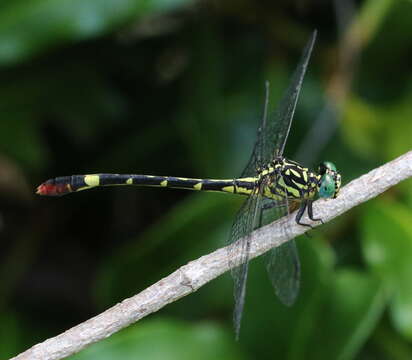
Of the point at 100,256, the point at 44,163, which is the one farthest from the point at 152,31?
the point at 100,256

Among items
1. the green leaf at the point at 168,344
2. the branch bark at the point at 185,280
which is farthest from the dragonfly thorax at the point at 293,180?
the green leaf at the point at 168,344

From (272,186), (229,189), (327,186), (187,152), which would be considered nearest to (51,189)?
(229,189)

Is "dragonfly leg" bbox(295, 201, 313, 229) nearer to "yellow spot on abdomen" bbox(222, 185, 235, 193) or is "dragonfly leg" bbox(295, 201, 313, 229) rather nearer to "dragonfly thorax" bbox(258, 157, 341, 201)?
"dragonfly thorax" bbox(258, 157, 341, 201)

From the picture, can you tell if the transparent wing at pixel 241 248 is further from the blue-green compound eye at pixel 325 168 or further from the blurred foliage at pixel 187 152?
the blurred foliage at pixel 187 152

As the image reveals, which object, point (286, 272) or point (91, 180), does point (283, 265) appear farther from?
point (91, 180)

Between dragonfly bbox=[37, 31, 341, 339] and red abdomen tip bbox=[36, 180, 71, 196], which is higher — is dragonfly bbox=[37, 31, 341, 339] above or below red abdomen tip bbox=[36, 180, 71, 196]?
below

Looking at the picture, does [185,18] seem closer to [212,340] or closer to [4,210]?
[4,210]

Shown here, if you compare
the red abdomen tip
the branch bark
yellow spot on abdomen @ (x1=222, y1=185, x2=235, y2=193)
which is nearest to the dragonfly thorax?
yellow spot on abdomen @ (x1=222, y1=185, x2=235, y2=193)
